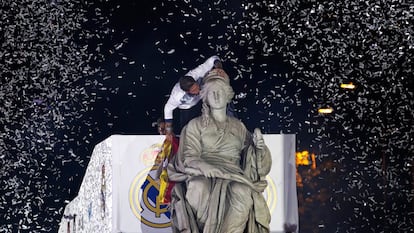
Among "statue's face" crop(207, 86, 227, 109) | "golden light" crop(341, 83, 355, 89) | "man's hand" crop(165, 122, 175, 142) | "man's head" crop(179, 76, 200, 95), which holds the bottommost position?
"man's hand" crop(165, 122, 175, 142)

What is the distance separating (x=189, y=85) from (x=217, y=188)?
3.29 feet

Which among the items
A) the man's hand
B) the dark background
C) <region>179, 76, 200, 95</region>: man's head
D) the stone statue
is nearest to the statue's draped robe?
the stone statue

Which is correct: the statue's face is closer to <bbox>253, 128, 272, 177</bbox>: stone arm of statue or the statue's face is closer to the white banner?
<bbox>253, 128, 272, 177</bbox>: stone arm of statue

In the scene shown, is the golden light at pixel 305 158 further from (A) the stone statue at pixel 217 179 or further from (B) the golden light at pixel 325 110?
(A) the stone statue at pixel 217 179

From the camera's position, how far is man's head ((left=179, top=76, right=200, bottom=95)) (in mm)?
6398

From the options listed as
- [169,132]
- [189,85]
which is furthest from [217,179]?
[189,85]

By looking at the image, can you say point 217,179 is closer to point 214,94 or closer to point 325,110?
point 214,94

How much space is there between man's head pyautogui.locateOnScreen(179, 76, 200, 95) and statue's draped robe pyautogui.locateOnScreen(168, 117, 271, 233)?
0.49 m

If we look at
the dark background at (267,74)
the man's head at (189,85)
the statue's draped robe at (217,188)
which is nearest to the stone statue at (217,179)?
the statue's draped robe at (217,188)

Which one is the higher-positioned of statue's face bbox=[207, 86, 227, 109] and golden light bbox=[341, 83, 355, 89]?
golden light bbox=[341, 83, 355, 89]

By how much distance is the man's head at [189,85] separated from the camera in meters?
6.40

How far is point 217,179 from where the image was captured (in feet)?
19.5

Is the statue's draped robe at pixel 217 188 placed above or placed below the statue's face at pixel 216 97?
below

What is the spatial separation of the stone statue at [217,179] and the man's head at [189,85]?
0.28 m
